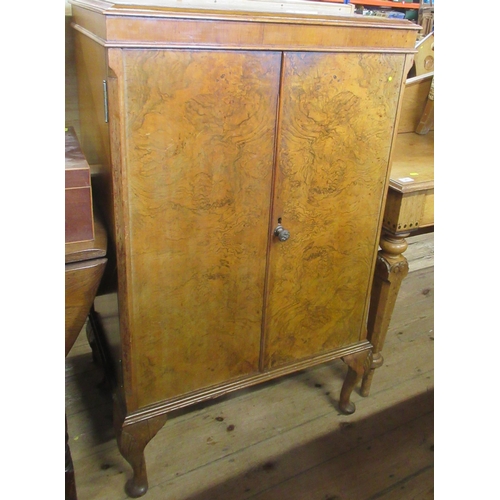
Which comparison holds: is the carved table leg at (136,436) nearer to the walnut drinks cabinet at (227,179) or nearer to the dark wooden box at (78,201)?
the walnut drinks cabinet at (227,179)

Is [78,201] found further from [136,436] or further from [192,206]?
[136,436]

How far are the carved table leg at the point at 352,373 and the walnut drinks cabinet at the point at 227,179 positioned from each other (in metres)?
0.19

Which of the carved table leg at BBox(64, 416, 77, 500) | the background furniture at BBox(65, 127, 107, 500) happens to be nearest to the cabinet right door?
the background furniture at BBox(65, 127, 107, 500)

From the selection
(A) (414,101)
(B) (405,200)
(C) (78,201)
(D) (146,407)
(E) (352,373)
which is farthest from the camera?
(A) (414,101)

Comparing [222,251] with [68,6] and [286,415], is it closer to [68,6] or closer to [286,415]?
[286,415]

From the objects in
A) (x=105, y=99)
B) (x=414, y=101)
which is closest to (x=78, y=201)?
(x=105, y=99)

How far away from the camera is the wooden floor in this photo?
1.55 m

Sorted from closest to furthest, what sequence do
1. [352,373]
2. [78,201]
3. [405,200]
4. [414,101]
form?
1. [78,201]
2. [405,200]
3. [352,373]
4. [414,101]

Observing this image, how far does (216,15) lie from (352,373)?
128cm

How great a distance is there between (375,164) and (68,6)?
107 cm

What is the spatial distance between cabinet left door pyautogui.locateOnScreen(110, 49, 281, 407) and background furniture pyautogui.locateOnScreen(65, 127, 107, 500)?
90mm

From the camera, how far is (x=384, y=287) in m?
1.80

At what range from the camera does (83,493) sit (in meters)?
1.51

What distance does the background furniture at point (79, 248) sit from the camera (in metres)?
1.15
